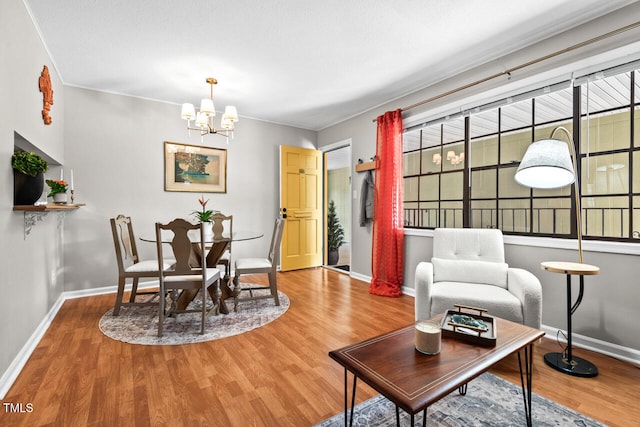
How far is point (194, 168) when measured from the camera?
4.30 m

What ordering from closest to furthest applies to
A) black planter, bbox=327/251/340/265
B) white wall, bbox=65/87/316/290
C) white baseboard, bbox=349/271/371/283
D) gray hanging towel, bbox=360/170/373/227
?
white wall, bbox=65/87/316/290 → gray hanging towel, bbox=360/170/373/227 → white baseboard, bbox=349/271/371/283 → black planter, bbox=327/251/340/265

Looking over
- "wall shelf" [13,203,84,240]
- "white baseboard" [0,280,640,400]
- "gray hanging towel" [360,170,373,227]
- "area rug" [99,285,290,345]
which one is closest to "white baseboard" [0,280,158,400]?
"white baseboard" [0,280,640,400]

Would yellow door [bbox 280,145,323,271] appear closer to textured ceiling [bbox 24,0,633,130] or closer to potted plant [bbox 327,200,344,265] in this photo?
potted plant [bbox 327,200,344,265]

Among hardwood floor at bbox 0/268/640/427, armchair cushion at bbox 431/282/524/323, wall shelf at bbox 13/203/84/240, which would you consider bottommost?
hardwood floor at bbox 0/268/640/427

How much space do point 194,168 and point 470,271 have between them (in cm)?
377

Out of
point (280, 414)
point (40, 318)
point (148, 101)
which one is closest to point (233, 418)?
point (280, 414)

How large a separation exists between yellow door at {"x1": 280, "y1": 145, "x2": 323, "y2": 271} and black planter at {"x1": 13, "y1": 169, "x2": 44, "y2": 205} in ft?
10.4

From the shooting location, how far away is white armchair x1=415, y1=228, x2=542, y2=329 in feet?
6.76

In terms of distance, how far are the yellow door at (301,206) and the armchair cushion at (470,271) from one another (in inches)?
109

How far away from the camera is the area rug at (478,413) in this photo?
1469 mm

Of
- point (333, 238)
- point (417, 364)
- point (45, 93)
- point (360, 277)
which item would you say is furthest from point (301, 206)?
point (417, 364)

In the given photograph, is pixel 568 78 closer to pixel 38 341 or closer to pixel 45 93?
pixel 45 93

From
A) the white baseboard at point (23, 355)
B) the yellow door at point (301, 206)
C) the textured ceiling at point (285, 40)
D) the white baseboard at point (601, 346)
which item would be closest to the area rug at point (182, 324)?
the white baseboard at point (23, 355)

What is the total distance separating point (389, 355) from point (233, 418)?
0.90 m
